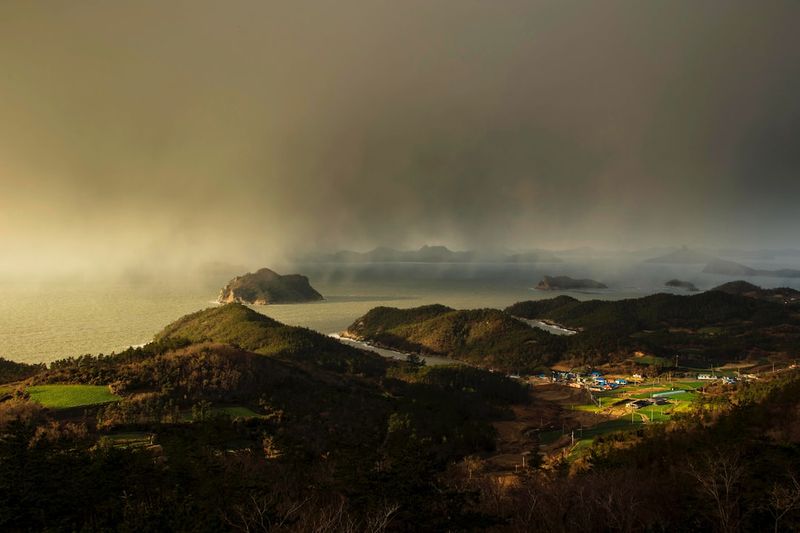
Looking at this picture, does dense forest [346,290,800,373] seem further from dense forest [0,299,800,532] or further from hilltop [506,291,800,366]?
dense forest [0,299,800,532]

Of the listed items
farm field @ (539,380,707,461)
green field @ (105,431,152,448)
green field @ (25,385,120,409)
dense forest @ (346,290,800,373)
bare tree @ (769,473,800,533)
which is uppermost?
bare tree @ (769,473,800,533)

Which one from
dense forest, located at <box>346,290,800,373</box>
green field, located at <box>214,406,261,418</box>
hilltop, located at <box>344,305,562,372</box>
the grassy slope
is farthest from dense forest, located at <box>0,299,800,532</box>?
dense forest, located at <box>346,290,800,373</box>

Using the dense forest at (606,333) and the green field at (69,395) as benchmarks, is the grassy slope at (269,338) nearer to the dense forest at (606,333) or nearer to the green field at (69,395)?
the green field at (69,395)

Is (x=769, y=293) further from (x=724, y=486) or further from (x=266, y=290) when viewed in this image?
(x=724, y=486)

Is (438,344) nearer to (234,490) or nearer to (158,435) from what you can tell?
(158,435)

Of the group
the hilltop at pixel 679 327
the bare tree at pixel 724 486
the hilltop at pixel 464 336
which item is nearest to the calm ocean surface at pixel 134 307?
the hilltop at pixel 464 336

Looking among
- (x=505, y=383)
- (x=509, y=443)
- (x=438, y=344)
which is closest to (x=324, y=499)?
(x=509, y=443)

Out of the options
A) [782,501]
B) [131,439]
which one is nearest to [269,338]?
[131,439]
